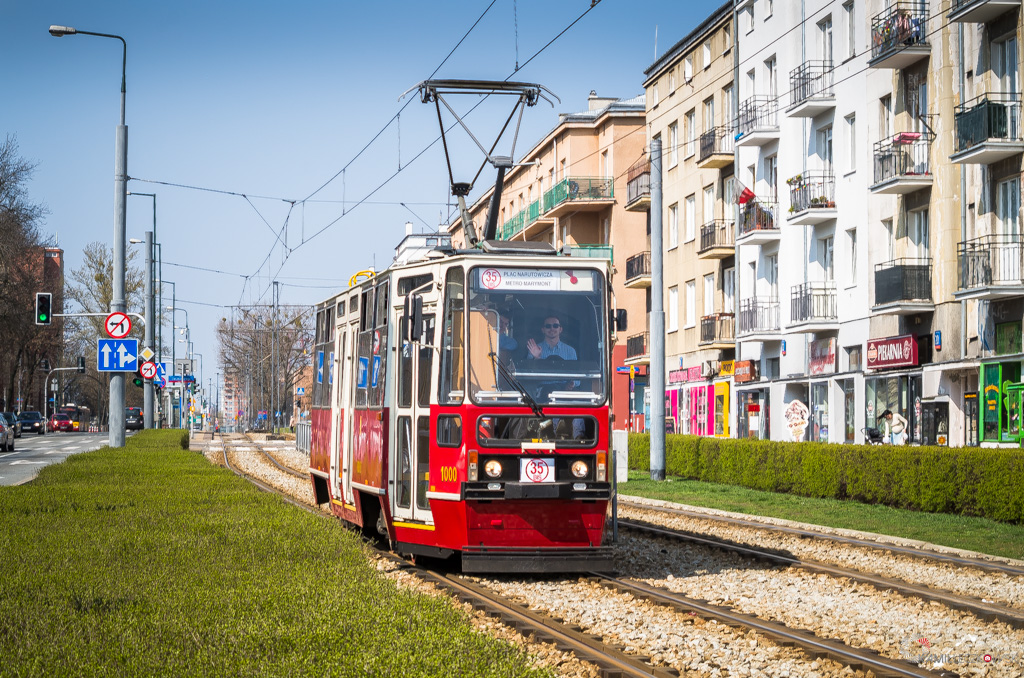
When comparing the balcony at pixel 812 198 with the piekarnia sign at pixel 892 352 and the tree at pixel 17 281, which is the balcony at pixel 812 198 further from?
the tree at pixel 17 281

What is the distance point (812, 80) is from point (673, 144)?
14624 mm

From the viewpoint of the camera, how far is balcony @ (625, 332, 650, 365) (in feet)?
189

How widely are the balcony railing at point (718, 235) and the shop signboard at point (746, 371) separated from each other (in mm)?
4545

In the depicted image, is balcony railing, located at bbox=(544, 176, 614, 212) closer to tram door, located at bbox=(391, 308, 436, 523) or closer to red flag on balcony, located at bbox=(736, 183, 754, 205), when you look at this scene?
red flag on balcony, located at bbox=(736, 183, 754, 205)

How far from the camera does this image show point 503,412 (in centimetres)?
1266

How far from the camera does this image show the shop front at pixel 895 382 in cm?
3297

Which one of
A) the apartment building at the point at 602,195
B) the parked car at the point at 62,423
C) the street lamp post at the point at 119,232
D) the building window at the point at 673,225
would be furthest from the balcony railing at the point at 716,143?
the parked car at the point at 62,423

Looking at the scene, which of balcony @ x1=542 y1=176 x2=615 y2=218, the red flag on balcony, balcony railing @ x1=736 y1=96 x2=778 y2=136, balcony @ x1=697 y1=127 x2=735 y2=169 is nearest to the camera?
balcony railing @ x1=736 y1=96 x2=778 y2=136

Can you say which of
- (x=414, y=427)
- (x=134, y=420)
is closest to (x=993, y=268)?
(x=414, y=427)

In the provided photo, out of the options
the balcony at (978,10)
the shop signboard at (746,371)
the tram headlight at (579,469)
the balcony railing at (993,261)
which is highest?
the balcony at (978,10)

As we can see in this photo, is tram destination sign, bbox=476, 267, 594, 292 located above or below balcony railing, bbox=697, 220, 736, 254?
below

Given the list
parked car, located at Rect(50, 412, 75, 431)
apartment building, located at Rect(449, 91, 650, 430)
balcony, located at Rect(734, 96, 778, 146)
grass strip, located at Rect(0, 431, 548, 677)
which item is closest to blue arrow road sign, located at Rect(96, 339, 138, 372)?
grass strip, located at Rect(0, 431, 548, 677)

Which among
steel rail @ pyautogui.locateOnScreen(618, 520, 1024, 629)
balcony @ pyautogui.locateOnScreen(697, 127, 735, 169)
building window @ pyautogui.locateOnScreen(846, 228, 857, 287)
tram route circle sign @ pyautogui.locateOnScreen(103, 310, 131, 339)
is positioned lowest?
steel rail @ pyautogui.locateOnScreen(618, 520, 1024, 629)

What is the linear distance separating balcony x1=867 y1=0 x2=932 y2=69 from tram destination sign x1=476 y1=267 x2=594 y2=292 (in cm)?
2207
